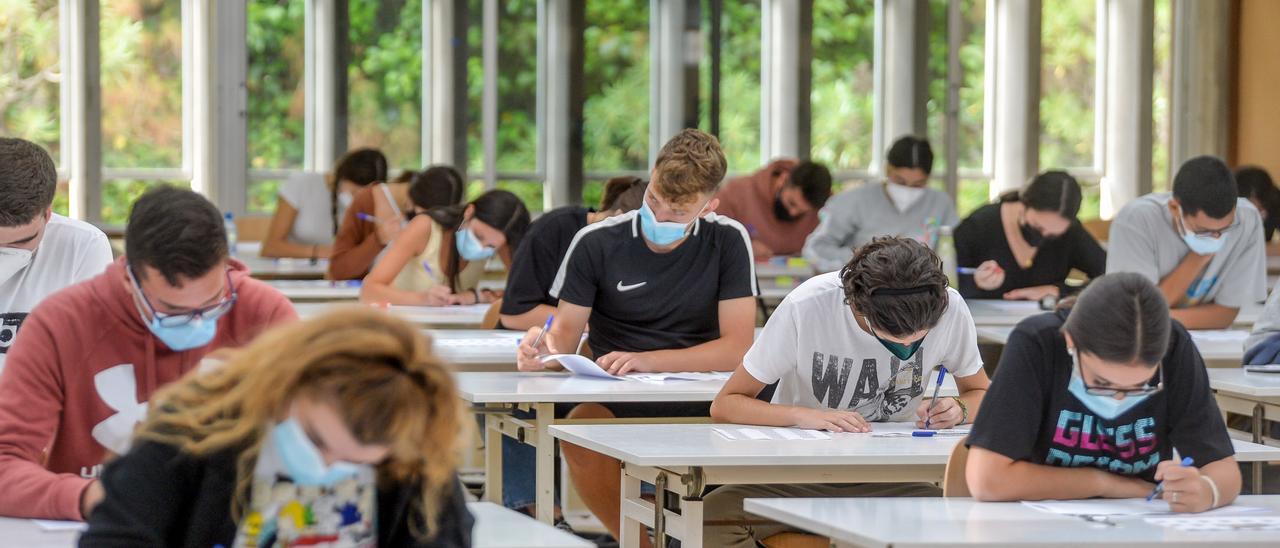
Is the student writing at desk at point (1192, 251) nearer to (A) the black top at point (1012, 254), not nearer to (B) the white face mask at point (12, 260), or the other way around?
(A) the black top at point (1012, 254)

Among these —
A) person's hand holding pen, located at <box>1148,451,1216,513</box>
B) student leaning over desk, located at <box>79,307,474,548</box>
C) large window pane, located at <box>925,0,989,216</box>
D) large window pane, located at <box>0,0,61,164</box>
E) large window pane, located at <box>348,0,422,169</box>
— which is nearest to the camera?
student leaning over desk, located at <box>79,307,474,548</box>

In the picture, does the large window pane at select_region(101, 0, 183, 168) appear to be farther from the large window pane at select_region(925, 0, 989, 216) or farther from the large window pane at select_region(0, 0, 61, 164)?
the large window pane at select_region(925, 0, 989, 216)

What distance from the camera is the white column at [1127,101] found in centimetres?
1026

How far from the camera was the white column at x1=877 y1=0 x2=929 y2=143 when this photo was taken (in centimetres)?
986

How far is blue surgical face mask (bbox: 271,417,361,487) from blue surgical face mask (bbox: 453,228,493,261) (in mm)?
4050

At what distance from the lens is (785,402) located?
3500mm

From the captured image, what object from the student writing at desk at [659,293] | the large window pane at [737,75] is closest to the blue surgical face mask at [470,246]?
the student writing at desk at [659,293]

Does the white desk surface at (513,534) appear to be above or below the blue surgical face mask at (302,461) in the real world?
below

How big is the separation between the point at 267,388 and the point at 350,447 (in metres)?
0.11

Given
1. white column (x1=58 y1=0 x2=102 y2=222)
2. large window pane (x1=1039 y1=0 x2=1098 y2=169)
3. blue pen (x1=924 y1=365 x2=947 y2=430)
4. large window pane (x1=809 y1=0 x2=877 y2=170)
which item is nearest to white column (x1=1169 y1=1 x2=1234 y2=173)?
large window pane (x1=1039 y1=0 x2=1098 y2=169)

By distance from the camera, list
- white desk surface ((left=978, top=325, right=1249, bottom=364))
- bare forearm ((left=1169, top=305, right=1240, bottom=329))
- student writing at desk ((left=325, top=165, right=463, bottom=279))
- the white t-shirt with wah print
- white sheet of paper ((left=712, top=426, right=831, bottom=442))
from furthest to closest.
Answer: student writing at desk ((left=325, top=165, right=463, bottom=279)), bare forearm ((left=1169, top=305, right=1240, bottom=329)), white desk surface ((left=978, top=325, right=1249, bottom=364)), the white t-shirt with wah print, white sheet of paper ((left=712, top=426, right=831, bottom=442))

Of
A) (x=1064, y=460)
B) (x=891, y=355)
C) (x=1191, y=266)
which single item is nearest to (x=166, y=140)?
(x=1191, y=266)

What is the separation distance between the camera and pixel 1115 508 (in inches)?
104

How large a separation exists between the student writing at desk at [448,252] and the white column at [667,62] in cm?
403
